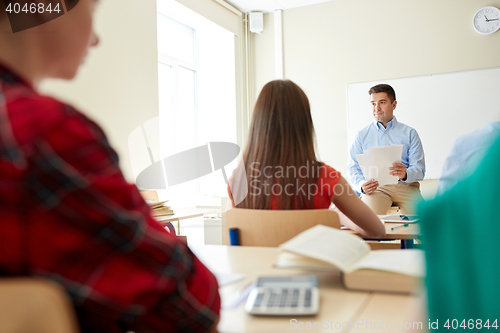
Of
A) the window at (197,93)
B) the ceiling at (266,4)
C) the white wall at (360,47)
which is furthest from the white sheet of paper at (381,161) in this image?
the ceiling at (266,4)

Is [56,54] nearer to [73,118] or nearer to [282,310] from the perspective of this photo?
[73,118]

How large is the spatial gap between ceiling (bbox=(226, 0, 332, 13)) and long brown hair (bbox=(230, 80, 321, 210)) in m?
4.30

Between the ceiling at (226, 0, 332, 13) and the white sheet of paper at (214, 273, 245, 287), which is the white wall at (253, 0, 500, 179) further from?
the white sheet of paper at (214, 273, 245, 287)

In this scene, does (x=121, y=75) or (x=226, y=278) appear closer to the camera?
(x=226, y=278)

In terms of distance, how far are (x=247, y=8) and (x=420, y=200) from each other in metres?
5.99

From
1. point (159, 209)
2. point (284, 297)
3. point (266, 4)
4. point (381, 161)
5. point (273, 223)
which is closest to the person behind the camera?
point (284, 297)

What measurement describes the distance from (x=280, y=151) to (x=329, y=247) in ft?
2.59

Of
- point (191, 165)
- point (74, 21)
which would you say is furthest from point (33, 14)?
point (191, 165)

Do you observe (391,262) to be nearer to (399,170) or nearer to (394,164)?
(394,164)

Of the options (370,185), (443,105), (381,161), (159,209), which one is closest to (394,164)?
(381,161)

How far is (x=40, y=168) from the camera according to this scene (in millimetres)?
426

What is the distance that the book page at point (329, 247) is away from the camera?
812 mm

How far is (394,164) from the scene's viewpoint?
328cm

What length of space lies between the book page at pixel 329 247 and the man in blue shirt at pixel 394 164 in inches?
98.0
